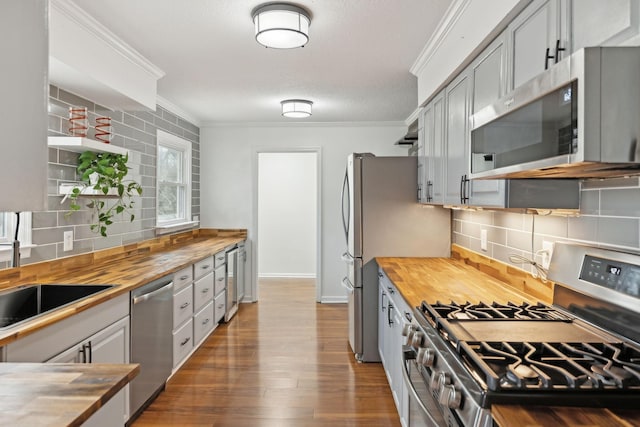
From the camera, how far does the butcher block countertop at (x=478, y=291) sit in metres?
0.93

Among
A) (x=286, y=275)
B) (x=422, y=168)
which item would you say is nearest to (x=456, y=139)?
(x=422, y=168)

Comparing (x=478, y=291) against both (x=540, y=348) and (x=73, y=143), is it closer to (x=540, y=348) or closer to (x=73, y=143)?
(x=540, y=348)

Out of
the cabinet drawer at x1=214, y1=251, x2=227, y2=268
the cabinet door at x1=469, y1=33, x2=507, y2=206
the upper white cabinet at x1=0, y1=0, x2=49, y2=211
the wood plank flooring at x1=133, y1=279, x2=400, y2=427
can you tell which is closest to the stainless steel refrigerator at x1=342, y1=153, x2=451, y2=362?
the wood plank flooring at x1=133, y1=279, x2=400, y2=427

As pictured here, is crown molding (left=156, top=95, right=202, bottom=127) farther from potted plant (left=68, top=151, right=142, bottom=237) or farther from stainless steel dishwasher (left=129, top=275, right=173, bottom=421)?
stainless steel dishwasher (left=129, top=275, right=173, bottom=421)

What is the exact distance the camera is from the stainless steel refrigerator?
3553 millimetres

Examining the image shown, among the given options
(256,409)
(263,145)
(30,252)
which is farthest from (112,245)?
(263,145)

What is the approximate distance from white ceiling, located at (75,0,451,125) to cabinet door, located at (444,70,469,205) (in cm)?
42

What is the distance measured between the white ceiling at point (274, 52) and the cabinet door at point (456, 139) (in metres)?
0.42

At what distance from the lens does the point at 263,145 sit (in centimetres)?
565

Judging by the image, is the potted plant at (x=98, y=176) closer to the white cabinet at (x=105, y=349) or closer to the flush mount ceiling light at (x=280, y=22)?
the white cabinet at (x=105, y=349)

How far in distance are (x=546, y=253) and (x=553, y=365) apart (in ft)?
3.23

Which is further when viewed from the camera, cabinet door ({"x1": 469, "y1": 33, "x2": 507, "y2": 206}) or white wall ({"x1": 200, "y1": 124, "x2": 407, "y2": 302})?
white wall ({"x1": 200, "y1": 124, "x2": 407, "y2": 302})

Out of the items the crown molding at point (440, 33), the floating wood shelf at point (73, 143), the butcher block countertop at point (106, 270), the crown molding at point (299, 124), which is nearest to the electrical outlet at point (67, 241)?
the butcher block countertop at point (106, 270)

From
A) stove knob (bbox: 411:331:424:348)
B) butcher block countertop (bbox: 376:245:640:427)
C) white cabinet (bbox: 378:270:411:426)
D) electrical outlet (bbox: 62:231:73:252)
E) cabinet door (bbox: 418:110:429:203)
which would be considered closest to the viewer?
butcher block countertop (bbox: 376:245:640:427)
